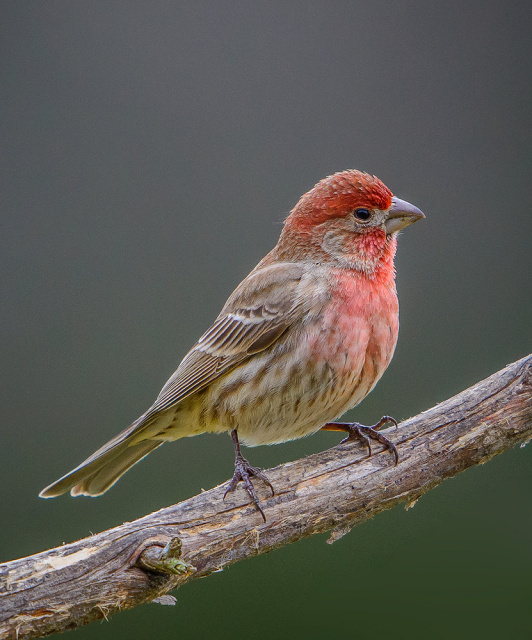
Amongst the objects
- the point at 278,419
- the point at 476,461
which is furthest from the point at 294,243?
the point at 476,461

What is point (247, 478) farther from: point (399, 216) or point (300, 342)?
point (399, 216)

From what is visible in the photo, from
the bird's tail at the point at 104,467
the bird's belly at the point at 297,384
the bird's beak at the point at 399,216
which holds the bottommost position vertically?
the bird's tail at the point at 104,467

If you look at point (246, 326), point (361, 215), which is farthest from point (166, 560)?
point (361, 215)

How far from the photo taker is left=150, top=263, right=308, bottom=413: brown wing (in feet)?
11.8

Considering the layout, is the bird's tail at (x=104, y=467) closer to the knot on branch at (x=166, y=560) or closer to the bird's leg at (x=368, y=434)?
the bird's leg at (x=368, y=434)

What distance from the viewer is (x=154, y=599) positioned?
2793mm

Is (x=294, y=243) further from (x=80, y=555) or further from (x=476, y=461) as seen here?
(x=80, y=555)

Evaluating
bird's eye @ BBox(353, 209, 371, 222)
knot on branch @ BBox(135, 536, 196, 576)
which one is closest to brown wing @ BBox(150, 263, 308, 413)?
bird's eye @ BBox(353, 209, 371, 222)

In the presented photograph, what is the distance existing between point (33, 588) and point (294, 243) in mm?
2002

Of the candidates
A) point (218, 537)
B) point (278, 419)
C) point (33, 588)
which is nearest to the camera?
point (33, 588)

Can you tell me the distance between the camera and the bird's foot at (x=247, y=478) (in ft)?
10.3

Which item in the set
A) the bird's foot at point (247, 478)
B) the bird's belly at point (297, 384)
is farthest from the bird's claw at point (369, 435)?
the bird's foot at point (247, 478)

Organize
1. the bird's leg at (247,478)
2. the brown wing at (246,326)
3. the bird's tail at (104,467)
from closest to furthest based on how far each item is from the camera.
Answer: the bird's leg at (247,478) < the brown wing at (246,326) < the bird's tail at (104,467)

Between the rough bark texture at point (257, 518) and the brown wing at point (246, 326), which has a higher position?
the brown wing at point (246, 326)
